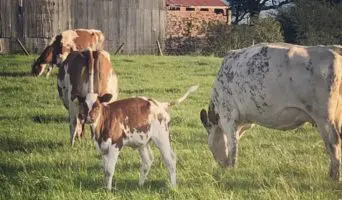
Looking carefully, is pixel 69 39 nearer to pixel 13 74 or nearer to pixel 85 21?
pixel 13 74

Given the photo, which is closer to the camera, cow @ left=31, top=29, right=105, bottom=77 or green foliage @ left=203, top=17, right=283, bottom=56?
cow @ left=31, top=29, right=105, bottom=77

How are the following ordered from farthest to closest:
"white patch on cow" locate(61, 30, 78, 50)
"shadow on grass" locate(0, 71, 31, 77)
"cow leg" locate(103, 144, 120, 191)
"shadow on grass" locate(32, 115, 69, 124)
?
"shadow on grass" locate(0, 71, 31, 77) < "white patch on cow" locate(61, 30, 78, 50) < "shadow on grass" locate(32, 115, 69, 124) < "cow leg" locate(103, 144, 120, 191)

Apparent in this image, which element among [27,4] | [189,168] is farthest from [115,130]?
[27,4]

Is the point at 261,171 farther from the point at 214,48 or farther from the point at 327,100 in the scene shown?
the point at 214,48

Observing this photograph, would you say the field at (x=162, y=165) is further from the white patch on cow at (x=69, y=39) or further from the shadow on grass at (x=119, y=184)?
the white patch on cow at (x=69, y=39)

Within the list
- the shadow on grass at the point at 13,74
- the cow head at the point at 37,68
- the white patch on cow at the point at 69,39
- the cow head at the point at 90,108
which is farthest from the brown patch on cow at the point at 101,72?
the shadow on grass at the point at 13,74

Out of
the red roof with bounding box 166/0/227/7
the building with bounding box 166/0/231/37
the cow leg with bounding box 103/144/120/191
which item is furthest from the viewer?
the red roof with bounding box 166/0/227/7

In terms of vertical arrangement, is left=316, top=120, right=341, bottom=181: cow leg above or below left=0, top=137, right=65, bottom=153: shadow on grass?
above

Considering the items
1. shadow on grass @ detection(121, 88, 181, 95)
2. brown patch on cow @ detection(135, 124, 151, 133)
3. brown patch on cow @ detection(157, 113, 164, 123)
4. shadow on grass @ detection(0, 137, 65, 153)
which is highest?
brown patch on cow @ detection(157, 113, 164, 123)

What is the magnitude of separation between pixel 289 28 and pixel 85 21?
48.8ft

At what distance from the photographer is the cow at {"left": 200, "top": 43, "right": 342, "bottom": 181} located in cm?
735

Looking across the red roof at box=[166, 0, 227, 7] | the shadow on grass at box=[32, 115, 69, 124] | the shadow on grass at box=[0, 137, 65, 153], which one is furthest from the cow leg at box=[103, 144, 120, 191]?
the red roof at box=[166, 0, 227, 7]

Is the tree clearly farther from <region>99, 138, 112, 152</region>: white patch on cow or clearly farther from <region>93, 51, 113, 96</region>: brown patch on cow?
<region>99, 138, 112, 152</region>: white patch on cow

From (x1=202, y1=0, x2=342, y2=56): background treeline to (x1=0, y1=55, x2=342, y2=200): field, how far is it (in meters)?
18.7
